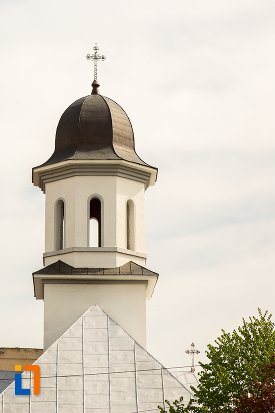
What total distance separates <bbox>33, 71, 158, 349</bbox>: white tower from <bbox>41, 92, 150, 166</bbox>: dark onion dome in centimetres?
3

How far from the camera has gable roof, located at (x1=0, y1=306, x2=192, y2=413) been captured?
112 feet

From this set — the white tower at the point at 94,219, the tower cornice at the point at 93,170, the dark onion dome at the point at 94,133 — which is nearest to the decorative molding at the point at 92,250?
the white tower at the point at 94,219

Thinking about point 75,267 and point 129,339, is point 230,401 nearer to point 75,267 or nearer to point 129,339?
point 129,339

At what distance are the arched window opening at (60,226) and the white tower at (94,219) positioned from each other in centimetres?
2

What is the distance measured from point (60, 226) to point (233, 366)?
11.2 metres

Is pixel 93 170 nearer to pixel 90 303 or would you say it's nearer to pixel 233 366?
pixel 90 303

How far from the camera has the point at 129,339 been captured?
117ft

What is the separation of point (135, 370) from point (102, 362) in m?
0.97

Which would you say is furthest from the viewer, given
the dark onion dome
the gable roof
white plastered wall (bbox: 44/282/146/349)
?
the dark onion dome

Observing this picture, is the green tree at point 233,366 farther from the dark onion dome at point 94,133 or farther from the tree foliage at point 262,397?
the dark onion dome at point 94,133

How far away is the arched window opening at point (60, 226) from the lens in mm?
40406

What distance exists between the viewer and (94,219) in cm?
4250

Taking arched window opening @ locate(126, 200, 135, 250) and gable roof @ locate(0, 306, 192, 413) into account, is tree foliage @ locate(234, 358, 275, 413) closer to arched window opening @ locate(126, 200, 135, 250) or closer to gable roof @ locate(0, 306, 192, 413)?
gable roof @ locate(0, 306, 192, 413)

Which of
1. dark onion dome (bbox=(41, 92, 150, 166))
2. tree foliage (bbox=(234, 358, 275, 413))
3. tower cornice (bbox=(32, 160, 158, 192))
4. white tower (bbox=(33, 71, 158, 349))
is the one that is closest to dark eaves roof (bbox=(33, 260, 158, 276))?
white tower (bbox=(33, 71, 158, 349))
